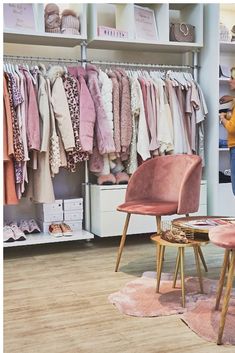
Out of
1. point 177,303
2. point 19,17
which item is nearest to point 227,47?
point 19,17

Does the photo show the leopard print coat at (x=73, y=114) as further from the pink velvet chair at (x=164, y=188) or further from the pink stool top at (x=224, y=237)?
the pink stool top at (x=224, y=237)

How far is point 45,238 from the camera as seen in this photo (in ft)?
12.3

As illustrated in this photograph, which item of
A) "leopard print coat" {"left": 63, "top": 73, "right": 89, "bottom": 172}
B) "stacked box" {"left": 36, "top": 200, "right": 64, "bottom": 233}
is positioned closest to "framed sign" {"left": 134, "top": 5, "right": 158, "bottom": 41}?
"leopard print coat" {"left": 63, "top": 73, "right": 89, "bottom": 172}

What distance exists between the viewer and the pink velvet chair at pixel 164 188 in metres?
2.98

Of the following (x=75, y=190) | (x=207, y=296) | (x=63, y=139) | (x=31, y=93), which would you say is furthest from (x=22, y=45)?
(x=207, y=296)

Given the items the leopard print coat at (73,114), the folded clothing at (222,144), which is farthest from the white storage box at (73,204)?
the folded clothing at (222,144)

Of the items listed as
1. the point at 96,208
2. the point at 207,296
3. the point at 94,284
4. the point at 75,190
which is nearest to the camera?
the point at 207,296

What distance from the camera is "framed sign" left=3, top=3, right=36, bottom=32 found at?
3664 millimetres

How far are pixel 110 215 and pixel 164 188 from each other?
0.72 meters

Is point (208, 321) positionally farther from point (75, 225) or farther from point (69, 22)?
point (69, 22)

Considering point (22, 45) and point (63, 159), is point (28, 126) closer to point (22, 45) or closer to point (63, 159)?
point (63, 159)

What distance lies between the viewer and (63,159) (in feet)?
12.2

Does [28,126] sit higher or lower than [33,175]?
higher

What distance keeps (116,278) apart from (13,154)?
49.5 inches
